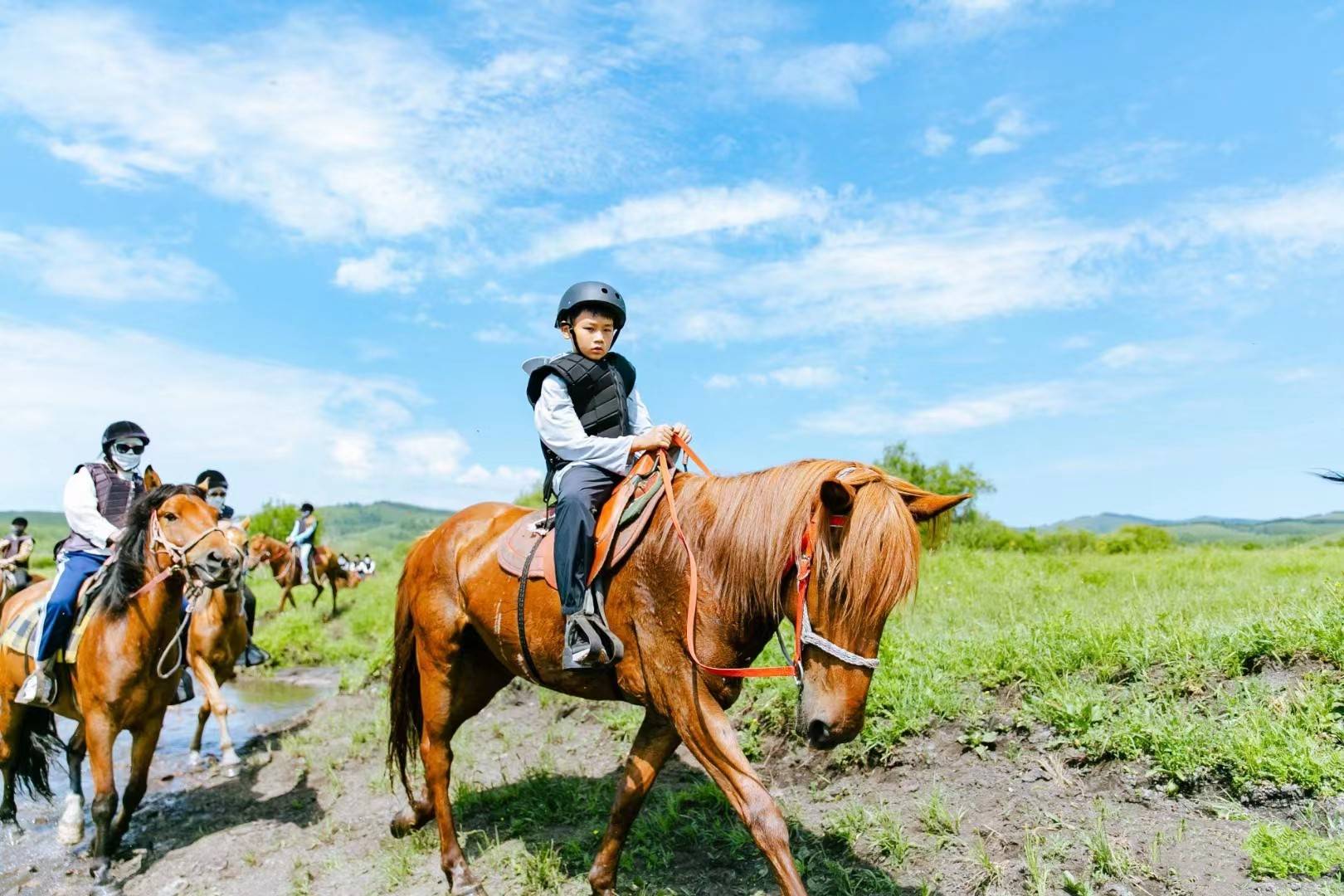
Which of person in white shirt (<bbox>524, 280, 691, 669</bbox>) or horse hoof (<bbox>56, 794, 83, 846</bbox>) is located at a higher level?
person in white shirt (<bbox>524, 280, 691, 669</bbox>)

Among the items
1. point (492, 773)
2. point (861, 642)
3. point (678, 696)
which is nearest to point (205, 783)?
point (492, 773)

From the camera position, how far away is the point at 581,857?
5227 mm

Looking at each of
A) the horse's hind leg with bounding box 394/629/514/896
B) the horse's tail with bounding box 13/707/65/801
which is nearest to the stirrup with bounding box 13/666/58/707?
the horse's tail with bounding box 13/707/65/801

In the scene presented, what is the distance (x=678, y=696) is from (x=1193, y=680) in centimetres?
325

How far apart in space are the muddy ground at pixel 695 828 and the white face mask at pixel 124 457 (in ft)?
10.00

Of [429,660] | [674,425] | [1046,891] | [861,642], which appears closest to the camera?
[861,642]

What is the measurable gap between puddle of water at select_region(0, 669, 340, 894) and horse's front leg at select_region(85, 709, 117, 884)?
1.60 feet

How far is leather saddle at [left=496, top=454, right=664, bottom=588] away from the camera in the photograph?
430cm

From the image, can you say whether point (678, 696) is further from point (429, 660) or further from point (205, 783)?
point (205, 783)

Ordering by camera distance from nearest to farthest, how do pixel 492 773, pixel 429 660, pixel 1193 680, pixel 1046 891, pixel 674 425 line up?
pixel 1046 891, pixel 674 425, pixel 1193 680, pixel 429 660, pixel 492 773

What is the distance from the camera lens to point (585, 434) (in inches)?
181

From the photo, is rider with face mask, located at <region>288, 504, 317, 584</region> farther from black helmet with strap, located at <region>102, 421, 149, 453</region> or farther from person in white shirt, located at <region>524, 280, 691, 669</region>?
person in white shirt, located at <region>524, 280, 691, 669</region>

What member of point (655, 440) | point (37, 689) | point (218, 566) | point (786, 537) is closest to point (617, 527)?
point (655, 440)

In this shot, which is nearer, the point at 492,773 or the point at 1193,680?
the point at 1193,680
